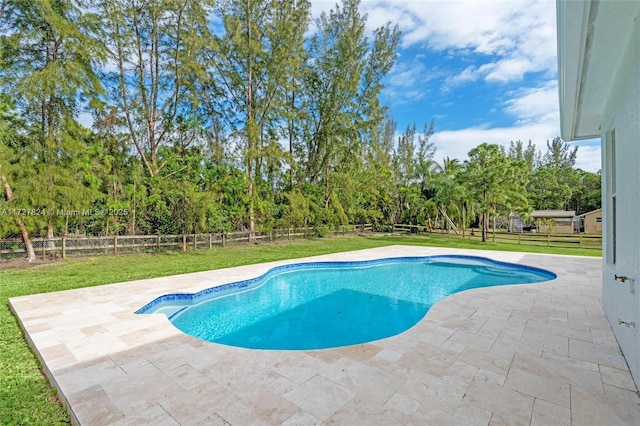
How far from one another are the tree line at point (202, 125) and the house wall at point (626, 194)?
10.4 metres

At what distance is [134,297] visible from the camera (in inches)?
197

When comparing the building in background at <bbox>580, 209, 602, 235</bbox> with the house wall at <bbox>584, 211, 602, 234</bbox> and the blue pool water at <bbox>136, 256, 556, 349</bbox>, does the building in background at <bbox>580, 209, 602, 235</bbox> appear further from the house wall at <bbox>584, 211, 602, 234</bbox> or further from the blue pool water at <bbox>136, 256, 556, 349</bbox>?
the blue pool water at <bbox>136, 256, 556, 349</bbox>

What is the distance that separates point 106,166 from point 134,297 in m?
6.52

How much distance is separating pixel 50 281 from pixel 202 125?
8.57 m

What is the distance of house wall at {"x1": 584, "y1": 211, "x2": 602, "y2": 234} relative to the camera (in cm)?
2564

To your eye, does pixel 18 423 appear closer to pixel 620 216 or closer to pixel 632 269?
pixel 632 269

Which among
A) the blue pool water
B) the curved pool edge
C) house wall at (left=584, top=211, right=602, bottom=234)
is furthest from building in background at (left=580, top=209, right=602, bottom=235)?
the blue pool water

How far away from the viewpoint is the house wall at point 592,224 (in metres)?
25.6

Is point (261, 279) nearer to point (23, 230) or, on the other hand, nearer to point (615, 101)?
point (23, 230)

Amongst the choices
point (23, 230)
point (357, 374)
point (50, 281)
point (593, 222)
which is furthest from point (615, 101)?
point (593, 222)

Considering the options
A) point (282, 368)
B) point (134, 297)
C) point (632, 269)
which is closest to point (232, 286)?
point (134, 297)

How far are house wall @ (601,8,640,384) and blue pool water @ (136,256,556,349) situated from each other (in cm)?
251

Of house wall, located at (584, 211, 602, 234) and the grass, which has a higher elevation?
house wall, located at (584, 211, 602, 234)

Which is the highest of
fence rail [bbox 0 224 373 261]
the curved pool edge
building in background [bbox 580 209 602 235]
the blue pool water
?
building in background [bbox 580 209 602 235]
